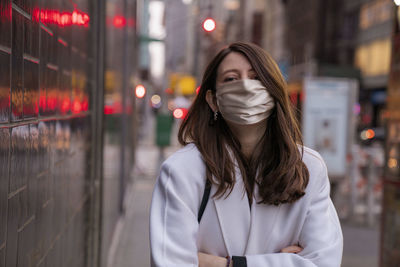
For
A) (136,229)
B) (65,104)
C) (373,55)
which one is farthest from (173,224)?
(373,55)

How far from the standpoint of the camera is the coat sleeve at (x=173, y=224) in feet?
6.84

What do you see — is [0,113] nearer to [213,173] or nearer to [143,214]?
[213,173]

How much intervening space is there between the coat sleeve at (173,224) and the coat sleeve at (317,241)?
0.74 feet

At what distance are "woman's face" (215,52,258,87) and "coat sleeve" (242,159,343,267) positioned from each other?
0.48 meters

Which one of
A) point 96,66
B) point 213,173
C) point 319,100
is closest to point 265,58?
point 213,173

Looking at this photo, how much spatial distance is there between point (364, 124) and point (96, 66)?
42111mm

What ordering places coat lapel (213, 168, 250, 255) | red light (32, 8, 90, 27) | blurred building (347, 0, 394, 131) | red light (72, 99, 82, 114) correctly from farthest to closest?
blurred building (347, 0, 394, 131), red light (72, 99, 82, 114), red light (32, 8, 90, 27), coat lapel (213, 168, 250, 255)

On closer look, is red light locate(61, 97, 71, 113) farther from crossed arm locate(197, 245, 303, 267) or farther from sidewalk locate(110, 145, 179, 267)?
sidewalk locate(110, 145, 179, 267)

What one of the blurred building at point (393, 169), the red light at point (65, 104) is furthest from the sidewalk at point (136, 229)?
the red light at point (65, 104)

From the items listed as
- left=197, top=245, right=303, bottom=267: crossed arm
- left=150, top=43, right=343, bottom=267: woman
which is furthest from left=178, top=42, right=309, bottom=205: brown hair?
left=197, top=245, right=303, bottom=267: crossed arm

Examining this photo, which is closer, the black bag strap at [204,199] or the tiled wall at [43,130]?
the tiled wall at [43,130]

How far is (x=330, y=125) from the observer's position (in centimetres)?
1045

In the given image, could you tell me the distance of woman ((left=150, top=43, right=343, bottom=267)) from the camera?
7.00 ft

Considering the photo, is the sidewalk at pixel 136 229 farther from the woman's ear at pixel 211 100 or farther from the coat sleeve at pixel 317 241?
the coat sleeve at pixel 317 241
